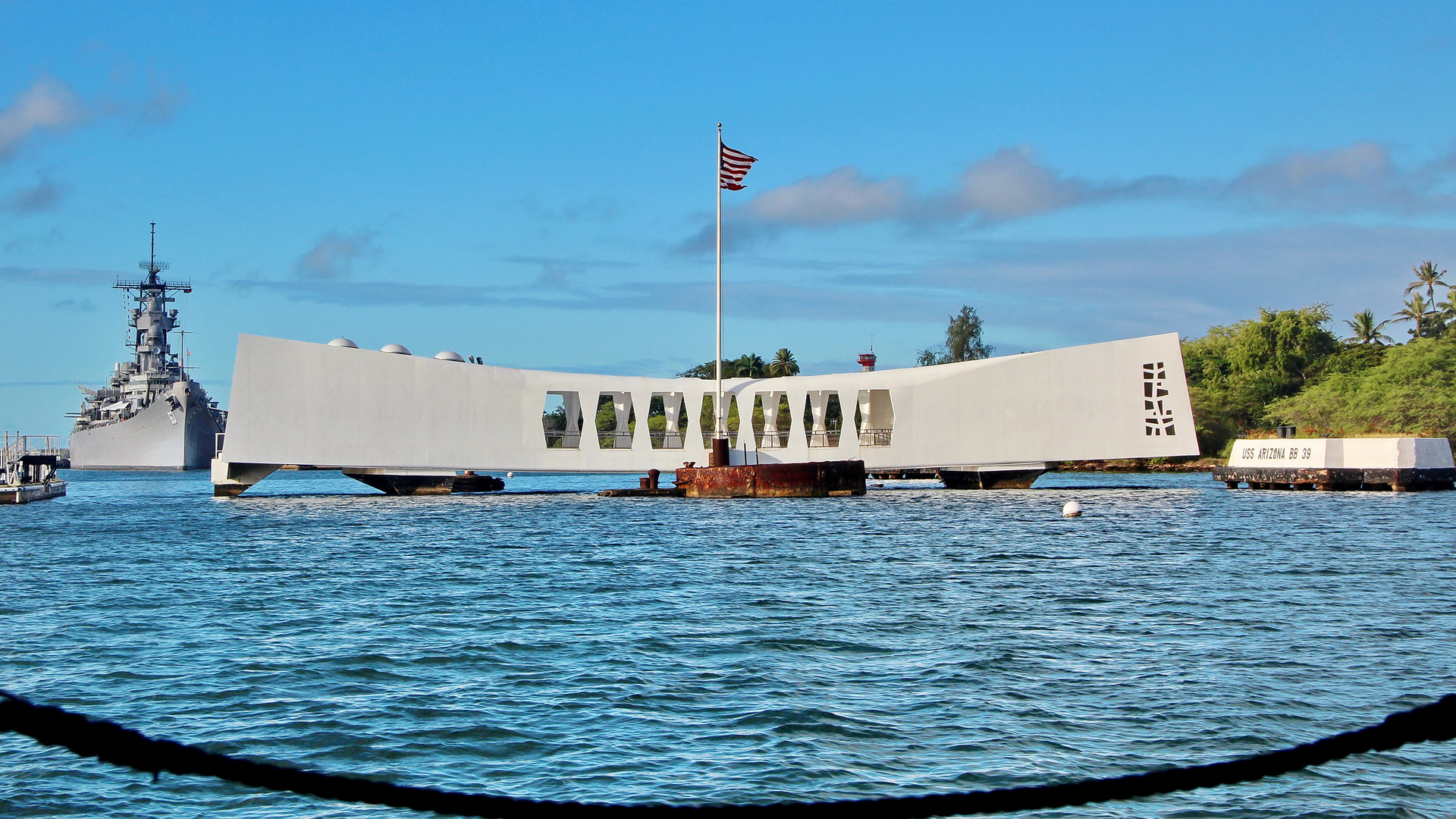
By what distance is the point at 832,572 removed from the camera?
18844mm

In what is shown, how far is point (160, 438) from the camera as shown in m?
98.2

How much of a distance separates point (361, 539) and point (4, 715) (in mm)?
25884

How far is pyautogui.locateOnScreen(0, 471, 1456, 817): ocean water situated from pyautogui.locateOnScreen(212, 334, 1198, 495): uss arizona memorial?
17.6 m

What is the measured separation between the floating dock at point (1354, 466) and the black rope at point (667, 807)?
48.7m

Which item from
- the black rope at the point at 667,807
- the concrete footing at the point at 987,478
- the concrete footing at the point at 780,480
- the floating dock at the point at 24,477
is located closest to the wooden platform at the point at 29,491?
the floating dock at the point at 24,477

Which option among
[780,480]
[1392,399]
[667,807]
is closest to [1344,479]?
[1392,399]

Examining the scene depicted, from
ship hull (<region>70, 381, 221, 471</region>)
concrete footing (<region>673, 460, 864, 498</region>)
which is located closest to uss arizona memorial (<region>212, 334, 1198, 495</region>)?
concrete footing (<region>673, 460, 864, 498</region>)

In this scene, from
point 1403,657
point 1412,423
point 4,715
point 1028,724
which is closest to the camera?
point 4,715

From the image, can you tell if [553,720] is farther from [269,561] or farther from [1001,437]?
[1001,437]

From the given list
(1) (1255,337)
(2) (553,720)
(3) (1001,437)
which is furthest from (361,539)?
(1) (1255,337)

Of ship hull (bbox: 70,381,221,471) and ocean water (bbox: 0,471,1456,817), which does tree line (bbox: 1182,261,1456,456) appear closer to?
ocean water (bbox: 0,471,1456,817)

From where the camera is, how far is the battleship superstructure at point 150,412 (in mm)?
97000

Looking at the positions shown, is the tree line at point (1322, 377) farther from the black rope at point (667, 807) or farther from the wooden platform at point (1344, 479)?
the black rope at point (667, 807)

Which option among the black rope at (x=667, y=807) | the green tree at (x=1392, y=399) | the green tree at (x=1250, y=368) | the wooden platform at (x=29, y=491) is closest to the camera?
the black rope at (x=667, y=807)
